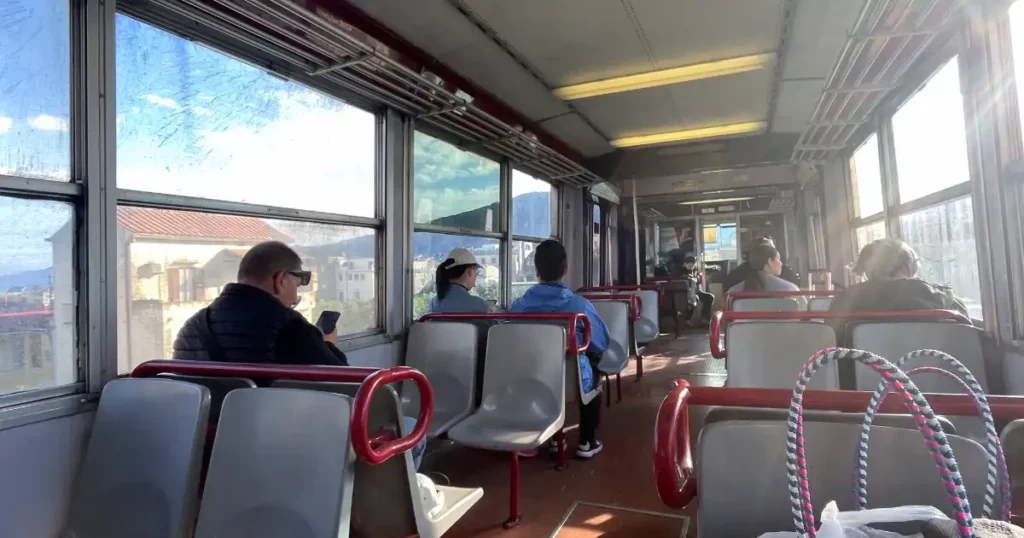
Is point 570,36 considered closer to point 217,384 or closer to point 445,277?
point 445,277

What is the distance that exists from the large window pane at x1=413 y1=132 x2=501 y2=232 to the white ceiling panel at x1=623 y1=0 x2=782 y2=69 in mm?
1847

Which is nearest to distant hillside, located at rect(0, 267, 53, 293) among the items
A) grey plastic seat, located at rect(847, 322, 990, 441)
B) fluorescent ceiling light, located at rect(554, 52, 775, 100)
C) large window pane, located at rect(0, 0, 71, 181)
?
large window pane, located at rect(0, 0, 71, 181)

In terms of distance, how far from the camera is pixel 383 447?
1349 millimetres

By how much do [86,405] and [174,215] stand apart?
0.84 meters

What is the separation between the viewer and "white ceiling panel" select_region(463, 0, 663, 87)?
309 centimetres

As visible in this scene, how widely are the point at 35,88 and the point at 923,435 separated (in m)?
2.67

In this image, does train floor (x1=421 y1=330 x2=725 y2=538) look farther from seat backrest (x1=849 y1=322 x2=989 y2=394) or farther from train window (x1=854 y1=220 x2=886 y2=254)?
train window (x1=854 y1=220 x2=886 y2=254)

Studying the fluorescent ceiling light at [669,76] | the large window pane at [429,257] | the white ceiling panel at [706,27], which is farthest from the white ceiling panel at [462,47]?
the large window pane at [429,257]

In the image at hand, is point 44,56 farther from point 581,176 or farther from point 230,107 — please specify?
point 581,176

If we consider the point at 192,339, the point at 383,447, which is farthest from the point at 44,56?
the point at 383,447

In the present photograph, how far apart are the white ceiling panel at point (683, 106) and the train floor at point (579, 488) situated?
2743mm

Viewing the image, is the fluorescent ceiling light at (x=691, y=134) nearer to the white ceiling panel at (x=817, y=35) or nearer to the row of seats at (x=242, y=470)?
the white ceiling panel at (x=817, y=35)

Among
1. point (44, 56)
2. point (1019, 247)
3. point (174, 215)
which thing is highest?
point (44, 56)

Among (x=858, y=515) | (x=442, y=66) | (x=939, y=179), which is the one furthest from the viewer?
(x=442, y=66)
